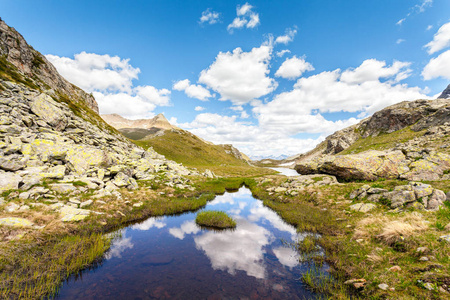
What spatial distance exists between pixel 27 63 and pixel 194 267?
97.2 meters

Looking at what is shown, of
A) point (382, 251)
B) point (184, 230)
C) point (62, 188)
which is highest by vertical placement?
point (62, 188)

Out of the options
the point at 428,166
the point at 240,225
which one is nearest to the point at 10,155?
the point at 240,225

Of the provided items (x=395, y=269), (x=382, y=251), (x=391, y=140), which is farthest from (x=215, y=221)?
(x=391, y=140)

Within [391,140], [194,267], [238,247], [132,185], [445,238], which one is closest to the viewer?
[445,238]

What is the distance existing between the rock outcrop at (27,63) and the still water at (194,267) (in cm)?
6743

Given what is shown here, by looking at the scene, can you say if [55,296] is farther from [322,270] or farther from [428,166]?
[428,166]

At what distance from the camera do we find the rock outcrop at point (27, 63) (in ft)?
182

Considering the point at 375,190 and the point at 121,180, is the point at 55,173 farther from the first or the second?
the point at 375,190

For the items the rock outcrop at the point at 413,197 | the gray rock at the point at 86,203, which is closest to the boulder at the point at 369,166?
the rock outcrop at the point at 413,197

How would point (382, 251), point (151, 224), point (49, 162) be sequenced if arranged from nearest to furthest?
point (382, 251)
point (151, 224)
point (49, 162)

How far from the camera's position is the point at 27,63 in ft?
208

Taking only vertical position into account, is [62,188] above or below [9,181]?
below

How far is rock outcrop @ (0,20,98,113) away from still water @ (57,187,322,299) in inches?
2655

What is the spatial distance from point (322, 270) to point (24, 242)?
18.8 meters
